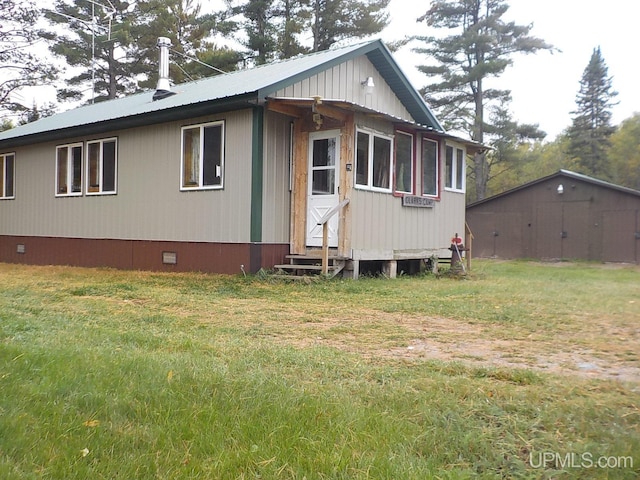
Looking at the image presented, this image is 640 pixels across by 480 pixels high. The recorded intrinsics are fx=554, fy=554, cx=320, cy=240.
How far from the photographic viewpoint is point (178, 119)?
34.1 ft

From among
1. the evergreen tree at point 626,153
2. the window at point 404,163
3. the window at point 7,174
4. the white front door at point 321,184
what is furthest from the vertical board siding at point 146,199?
the evergreen tree at point 626,153

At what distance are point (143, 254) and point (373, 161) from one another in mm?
4960

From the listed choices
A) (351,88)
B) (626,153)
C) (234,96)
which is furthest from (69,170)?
(626,153)

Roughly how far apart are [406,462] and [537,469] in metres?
0.49

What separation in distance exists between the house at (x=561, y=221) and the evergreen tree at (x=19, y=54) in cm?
1745

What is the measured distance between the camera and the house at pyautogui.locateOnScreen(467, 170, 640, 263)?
18062 millimetres

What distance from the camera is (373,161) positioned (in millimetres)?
9984

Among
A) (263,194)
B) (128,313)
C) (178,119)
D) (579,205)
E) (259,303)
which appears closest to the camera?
(128,313)

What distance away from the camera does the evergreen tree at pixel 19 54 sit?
18.7 metres

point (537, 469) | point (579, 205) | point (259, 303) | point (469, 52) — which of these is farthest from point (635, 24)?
point (469, 52)

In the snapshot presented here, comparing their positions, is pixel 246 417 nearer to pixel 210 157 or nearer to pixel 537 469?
pixel 537 469

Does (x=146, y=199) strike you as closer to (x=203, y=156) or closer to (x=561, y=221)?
(x=203, y=156)

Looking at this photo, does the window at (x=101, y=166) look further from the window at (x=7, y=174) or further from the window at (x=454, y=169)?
the window at (x=454, y=169)

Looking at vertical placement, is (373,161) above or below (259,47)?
below
